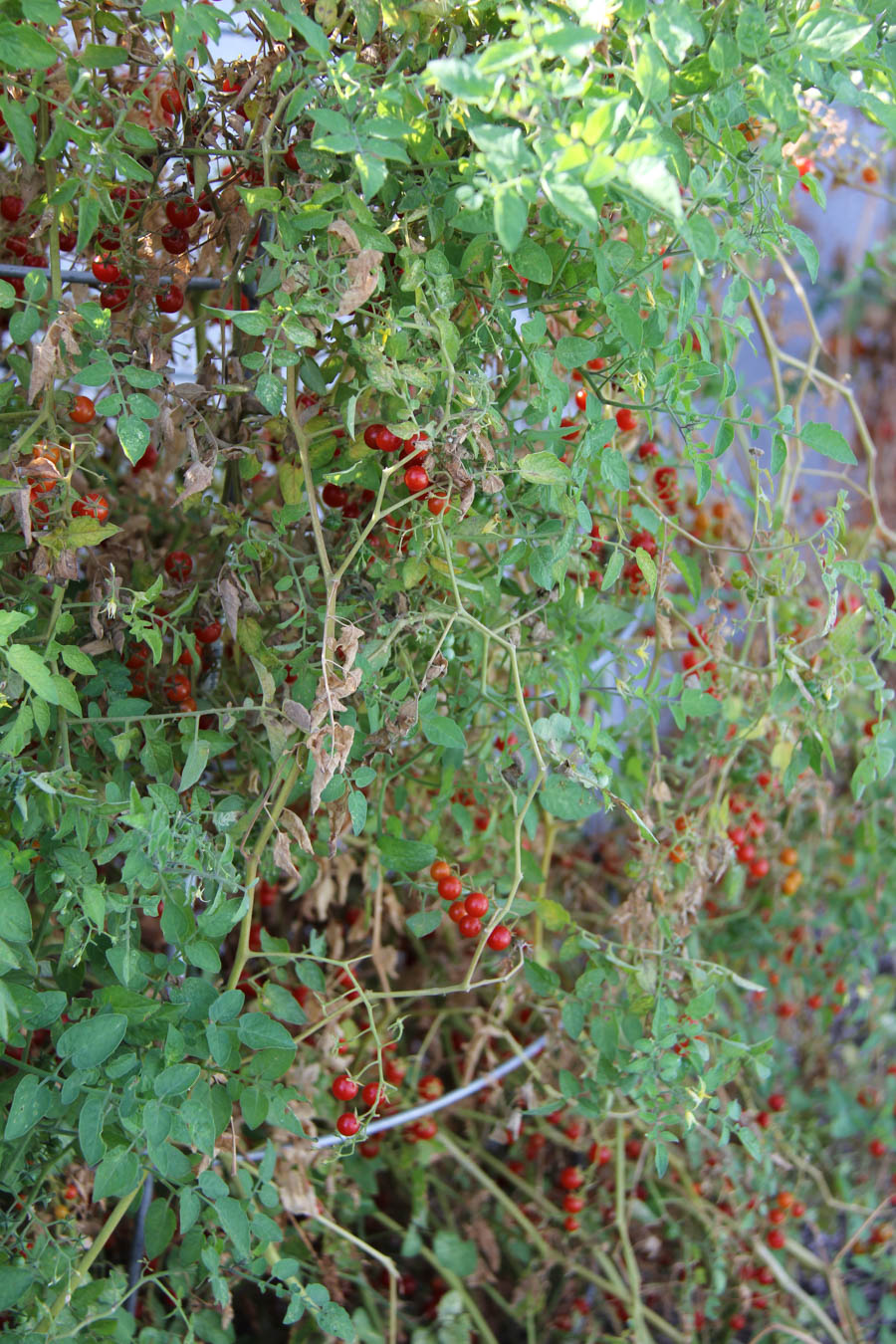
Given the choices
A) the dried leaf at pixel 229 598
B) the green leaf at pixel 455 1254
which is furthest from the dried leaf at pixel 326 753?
the green leaf at pixel 455 1254

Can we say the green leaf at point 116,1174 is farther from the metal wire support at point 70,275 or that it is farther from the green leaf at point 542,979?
the metal wire support at point 70,275

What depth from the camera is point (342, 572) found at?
784mm

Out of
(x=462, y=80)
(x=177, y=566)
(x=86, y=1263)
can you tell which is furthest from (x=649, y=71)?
(x=86, y=1263)

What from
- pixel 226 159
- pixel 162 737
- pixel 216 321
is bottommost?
pixel 162 737

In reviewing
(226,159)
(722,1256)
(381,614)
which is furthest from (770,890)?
(226,159)

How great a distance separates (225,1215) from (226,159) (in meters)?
0.83

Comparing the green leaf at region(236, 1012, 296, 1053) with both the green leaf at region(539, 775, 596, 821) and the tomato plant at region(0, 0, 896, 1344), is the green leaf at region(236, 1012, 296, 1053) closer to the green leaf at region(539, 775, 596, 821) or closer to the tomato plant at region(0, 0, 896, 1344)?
the tomato plant at region(0, 0, 896, 1344)

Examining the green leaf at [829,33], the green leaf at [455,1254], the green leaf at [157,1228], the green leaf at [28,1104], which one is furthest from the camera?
the green leaf at [455,1254]

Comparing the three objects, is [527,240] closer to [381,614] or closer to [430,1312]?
[381,614]

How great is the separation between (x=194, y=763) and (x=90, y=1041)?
20 cm

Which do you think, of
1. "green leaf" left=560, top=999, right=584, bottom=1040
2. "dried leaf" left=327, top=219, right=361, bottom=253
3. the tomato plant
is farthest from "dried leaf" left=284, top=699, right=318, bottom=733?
"green leaf" left=560, top=999, right=584, bottom=1040

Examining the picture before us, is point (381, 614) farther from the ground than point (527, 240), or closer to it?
closer to it

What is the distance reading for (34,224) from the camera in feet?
3.09

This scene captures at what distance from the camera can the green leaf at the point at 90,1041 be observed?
2.37 ft
